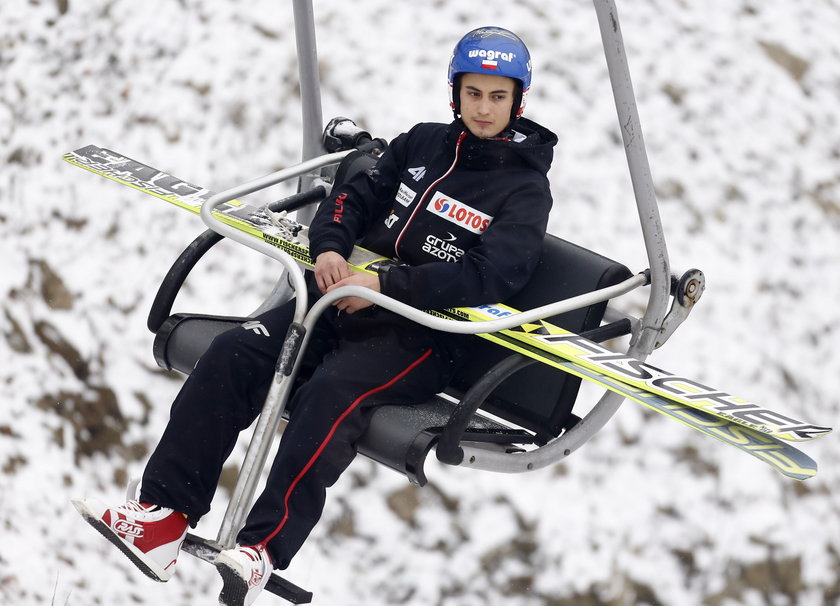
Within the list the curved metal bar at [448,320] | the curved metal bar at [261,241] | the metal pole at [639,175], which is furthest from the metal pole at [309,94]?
the metal pole at [639,175]

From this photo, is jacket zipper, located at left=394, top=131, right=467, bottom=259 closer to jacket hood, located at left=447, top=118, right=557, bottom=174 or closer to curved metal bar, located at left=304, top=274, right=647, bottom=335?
jacket hood, located at left=447, top=118, right=557, bottom=174

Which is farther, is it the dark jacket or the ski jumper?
the dark jacket

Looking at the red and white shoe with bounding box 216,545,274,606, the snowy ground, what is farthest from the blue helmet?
the snowy ground

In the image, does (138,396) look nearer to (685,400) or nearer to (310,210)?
(310,210)

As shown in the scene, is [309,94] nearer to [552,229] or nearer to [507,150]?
[507,150]

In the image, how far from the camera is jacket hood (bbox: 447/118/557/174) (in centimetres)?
317

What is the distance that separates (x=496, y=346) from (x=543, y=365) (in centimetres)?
15

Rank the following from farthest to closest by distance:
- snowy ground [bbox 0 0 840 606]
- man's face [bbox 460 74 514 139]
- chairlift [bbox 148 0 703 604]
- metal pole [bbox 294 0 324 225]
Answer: snowy ground [bbox 0 0 840 606] < metal pole [bbox 294 0 324 225] < man's face [bbox 460 74 514 139] < chairlift [bbox 148 0 703 604]

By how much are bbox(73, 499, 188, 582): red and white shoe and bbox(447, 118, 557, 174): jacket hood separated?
1.25 metres

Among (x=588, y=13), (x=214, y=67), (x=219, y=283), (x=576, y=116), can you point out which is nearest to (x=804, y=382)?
(x=576, y=116)

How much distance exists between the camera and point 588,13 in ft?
20.1

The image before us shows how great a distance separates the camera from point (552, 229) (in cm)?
529

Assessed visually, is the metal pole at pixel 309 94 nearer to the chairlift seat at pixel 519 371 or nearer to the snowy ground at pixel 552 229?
the chairlift seat at pixel 519 371

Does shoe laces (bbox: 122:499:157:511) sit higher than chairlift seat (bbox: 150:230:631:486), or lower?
lower
